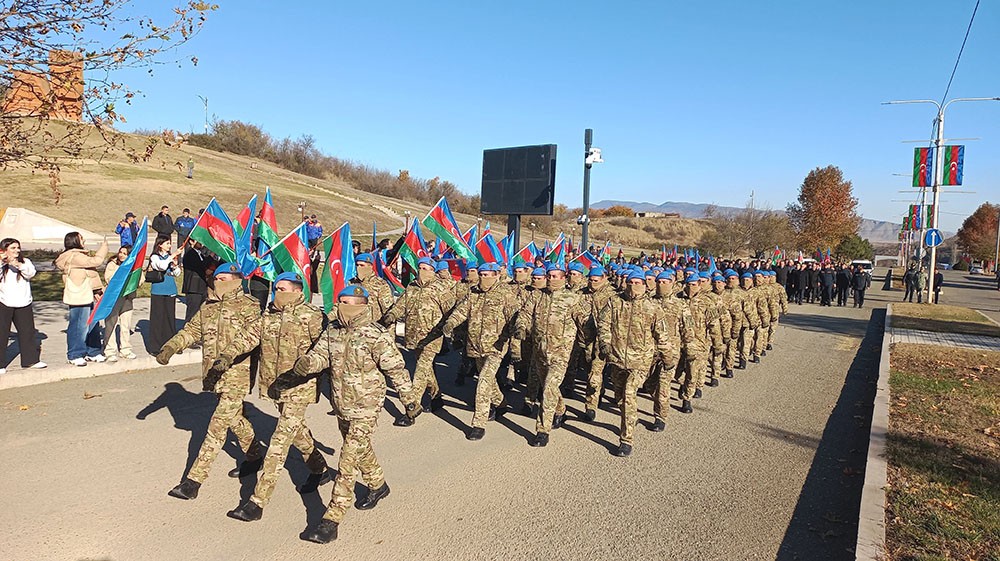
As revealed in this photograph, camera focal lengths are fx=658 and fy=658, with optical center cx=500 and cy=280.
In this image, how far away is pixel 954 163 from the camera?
2298 cm

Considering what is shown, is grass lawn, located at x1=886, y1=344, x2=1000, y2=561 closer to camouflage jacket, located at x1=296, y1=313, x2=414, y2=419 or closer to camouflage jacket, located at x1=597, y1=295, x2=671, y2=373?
camouflage jacket, located at x1=597, y1=295, x2=671, y2=373

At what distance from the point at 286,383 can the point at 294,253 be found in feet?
15.8

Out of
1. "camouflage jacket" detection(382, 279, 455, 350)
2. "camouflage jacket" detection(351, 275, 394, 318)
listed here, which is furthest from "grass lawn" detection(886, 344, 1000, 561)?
"camouflage jacket" detection(351, 275, 394, 318)

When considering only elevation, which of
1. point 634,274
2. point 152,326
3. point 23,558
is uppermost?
point 634,274

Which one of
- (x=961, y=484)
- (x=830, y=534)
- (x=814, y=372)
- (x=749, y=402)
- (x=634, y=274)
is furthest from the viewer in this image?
(x=814, y=372)

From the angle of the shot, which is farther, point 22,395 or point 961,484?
point 22,395

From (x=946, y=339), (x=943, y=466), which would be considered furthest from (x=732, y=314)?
(x=946, y=339)

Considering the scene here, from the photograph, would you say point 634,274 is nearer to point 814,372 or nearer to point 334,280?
point 334,280

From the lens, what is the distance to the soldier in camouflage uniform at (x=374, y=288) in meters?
9.90

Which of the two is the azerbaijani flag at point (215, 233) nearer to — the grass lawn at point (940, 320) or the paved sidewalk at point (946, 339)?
the paved sidewalk at point (946, 339)

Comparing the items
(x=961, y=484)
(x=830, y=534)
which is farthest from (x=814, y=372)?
(x=830, y=534)

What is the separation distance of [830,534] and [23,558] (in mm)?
5856

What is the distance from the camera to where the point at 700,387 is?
10086 millimetres

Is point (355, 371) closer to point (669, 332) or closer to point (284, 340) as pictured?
point (284, 340)
